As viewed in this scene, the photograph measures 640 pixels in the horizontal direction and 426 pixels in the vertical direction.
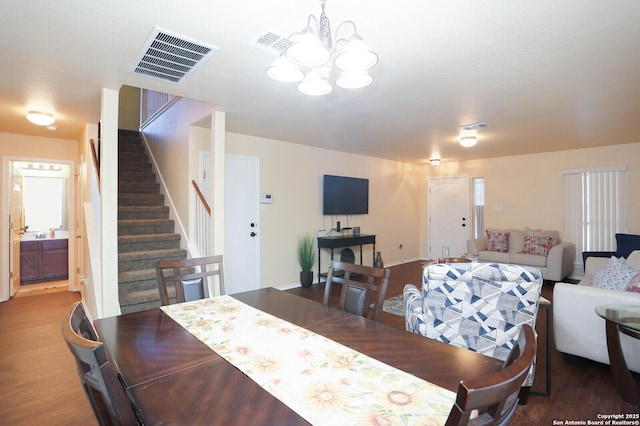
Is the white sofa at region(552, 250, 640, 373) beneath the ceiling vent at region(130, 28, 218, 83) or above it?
beneath

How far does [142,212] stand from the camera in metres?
4.50

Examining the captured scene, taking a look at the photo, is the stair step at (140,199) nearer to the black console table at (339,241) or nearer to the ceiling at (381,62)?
the ceiling at (381,62)

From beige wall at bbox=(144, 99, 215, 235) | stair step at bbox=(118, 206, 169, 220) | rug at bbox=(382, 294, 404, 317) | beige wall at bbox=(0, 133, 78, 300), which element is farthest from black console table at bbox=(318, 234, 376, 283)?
beige wall at bbox=(0, 133, 78, 300)

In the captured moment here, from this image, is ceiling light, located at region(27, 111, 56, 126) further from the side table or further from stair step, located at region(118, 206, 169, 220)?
the side table

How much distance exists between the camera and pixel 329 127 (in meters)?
4.20

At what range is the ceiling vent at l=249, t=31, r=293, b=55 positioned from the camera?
6.46ft

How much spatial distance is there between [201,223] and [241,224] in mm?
739

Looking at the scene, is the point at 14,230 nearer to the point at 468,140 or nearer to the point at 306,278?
the point at 306,278

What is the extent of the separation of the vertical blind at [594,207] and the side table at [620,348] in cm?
437

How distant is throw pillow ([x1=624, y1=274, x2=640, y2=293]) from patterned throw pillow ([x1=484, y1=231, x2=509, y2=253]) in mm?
3462

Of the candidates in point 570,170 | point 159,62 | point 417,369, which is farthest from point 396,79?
point 570,170

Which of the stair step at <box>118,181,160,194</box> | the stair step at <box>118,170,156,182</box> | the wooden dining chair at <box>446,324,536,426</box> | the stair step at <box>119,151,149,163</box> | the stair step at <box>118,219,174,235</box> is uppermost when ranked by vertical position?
the stair step at <box>119,151,149,163</box>

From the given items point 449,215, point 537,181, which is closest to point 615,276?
point 537,181

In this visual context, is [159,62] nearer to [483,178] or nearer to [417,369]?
[417,369]
